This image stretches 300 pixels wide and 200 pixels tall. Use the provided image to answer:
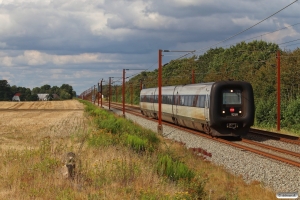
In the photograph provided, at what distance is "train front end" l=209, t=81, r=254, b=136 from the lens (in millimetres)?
24078

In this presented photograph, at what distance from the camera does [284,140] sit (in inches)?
904

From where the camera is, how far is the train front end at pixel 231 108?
2408cm

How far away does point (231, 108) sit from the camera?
24344 millimetres

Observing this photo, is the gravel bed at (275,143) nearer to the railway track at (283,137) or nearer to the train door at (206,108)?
the railway track at (283,137)

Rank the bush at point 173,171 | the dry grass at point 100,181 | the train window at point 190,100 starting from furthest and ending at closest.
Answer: the train window at point 190,100, the bush at point 173,171, the dry grass at point 100,181

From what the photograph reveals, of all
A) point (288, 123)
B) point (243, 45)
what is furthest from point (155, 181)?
point (243, 45)

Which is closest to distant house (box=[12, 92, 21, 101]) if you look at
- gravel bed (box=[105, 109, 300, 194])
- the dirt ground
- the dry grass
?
the dirt ground

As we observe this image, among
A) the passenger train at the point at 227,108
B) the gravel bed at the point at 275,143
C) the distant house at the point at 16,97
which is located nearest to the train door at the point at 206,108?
the passenger train at the point at 227,108

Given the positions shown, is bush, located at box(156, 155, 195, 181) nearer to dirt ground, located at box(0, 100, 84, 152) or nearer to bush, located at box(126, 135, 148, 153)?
bush, located at box(126, 135, 148, 153)

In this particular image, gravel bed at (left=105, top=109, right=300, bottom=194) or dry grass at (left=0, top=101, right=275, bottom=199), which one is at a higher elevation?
dry grass at (left=0, top=101, right=275, bottom=199)

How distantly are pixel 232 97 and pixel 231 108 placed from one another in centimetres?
57

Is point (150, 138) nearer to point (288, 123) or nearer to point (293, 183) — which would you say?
point (293, 183)

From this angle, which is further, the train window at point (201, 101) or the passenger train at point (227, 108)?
the train window at point (201, 101)

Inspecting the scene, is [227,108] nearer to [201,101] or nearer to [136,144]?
[201,101]
